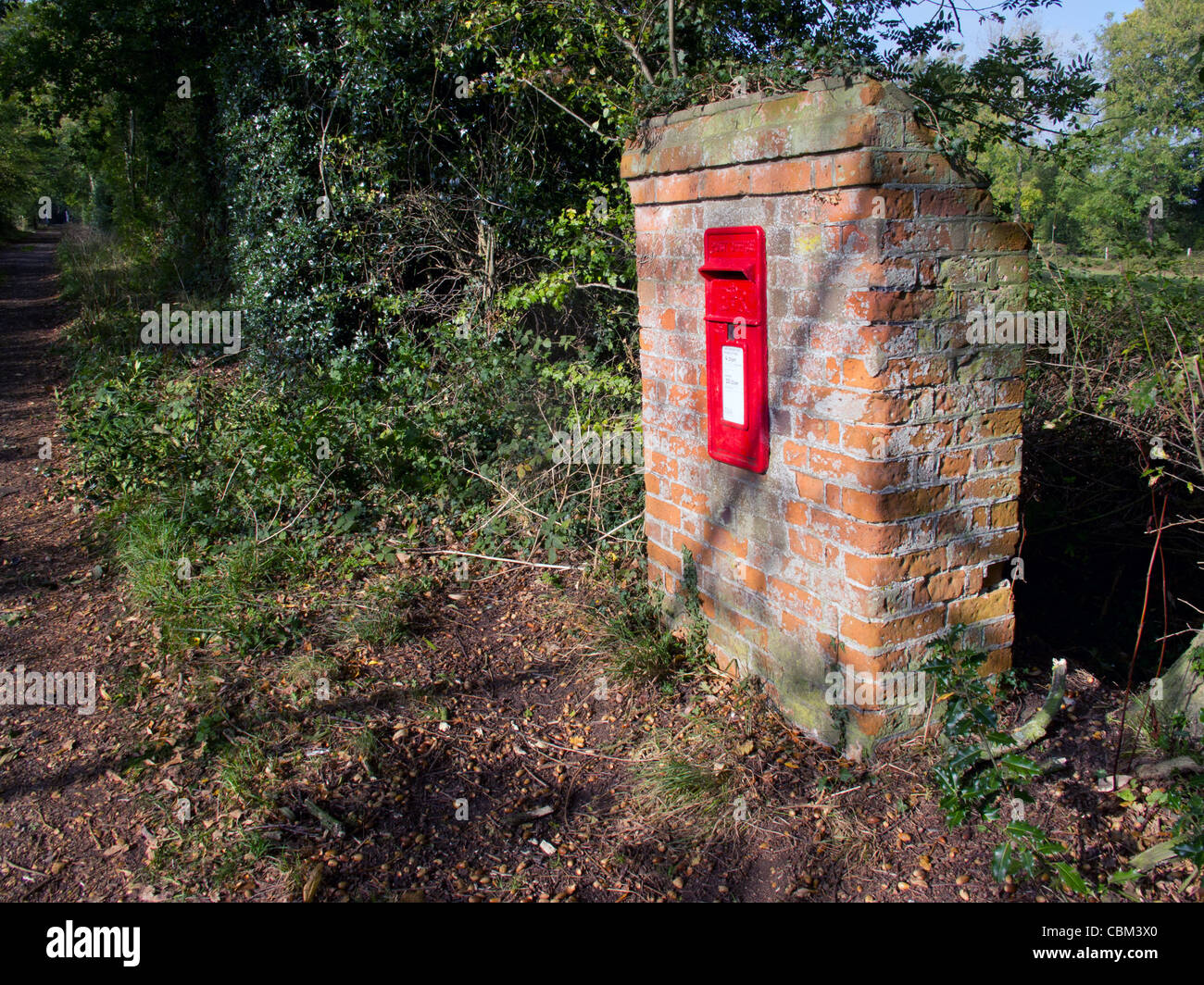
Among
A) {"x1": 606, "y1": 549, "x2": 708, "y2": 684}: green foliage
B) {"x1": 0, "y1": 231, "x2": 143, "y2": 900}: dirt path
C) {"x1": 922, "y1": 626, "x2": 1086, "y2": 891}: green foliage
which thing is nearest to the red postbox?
{"x1": 606, "y1": 549, "x2": 708, "y2": 684}: green foliage

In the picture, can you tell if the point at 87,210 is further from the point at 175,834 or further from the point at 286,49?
the point at 175,834

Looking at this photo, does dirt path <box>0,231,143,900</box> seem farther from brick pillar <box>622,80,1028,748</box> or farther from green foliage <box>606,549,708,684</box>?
brick pillar <box>622,80,1028,748</box>

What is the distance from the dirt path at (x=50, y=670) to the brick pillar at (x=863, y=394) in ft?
8.88

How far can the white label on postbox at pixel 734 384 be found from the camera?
138 inches

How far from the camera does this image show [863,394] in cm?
293

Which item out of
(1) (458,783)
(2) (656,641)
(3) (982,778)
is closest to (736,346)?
(2) (656,641)

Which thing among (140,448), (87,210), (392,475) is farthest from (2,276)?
(392,475)

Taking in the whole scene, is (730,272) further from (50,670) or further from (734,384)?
(50,670)

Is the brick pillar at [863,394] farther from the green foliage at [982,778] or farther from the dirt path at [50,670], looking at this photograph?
the dirt path at [50,670]

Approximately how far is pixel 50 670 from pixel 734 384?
3.80 meters

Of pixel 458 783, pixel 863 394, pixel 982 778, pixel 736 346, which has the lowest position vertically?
pixel 458 783

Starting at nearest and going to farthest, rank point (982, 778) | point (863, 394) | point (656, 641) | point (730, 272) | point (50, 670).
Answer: point (982, 778), point (863, 394), point (730, 272), point (656, 641), point (50, 670)

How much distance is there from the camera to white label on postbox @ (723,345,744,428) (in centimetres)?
351

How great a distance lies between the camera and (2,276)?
22.0 metres
